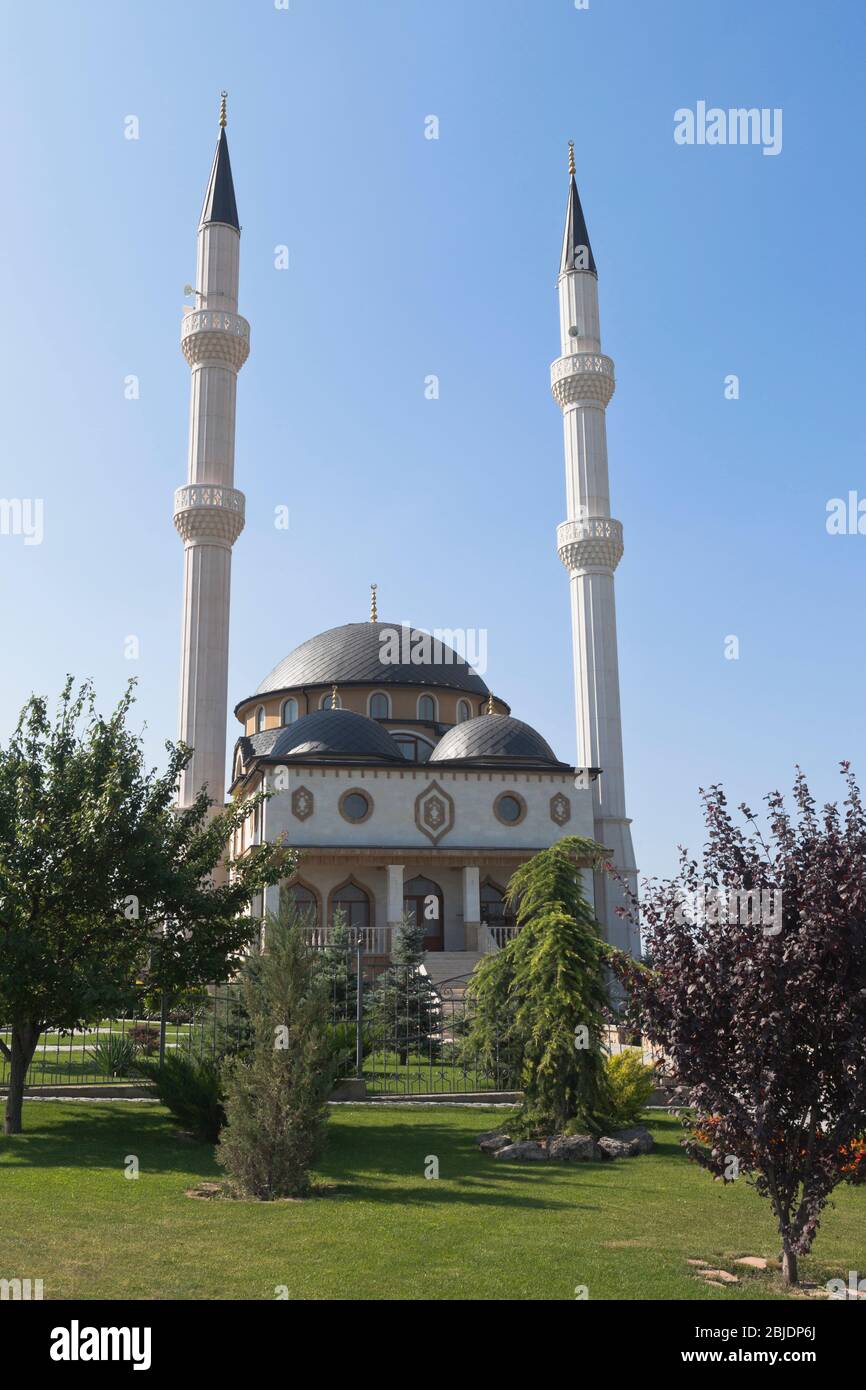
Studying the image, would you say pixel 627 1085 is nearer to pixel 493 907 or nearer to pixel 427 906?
pixel 427 906

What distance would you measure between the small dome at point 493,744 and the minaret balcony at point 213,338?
1445 centimetres

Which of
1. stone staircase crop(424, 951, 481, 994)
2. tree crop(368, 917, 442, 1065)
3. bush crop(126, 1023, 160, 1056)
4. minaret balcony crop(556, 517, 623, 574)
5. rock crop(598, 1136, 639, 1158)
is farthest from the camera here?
minaret balcony crop(556, 517, 623, 574)

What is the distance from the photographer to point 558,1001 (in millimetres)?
12336

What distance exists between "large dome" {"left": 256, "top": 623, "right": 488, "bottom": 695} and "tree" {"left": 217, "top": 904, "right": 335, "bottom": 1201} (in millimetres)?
32773

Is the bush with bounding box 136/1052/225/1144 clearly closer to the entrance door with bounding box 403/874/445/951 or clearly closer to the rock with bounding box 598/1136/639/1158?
the rock with bounding box 598/1136/639/1158

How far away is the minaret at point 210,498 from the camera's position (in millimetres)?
35094

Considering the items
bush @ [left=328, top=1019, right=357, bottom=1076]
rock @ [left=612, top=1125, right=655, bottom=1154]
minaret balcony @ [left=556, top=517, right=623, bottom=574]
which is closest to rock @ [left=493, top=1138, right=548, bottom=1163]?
rock @ [left=612, top=1125, right=655, bottom=1154]

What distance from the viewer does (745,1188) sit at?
10.8 meters

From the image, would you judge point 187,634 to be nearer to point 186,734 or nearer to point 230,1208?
point 186,734

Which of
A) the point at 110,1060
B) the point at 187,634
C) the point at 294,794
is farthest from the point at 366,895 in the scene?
the point at 110,1060

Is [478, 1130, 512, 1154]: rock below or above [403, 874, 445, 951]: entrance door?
below

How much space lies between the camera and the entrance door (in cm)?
3462

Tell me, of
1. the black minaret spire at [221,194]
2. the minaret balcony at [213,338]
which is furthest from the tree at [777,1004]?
the black minaret spire at [221,194]
